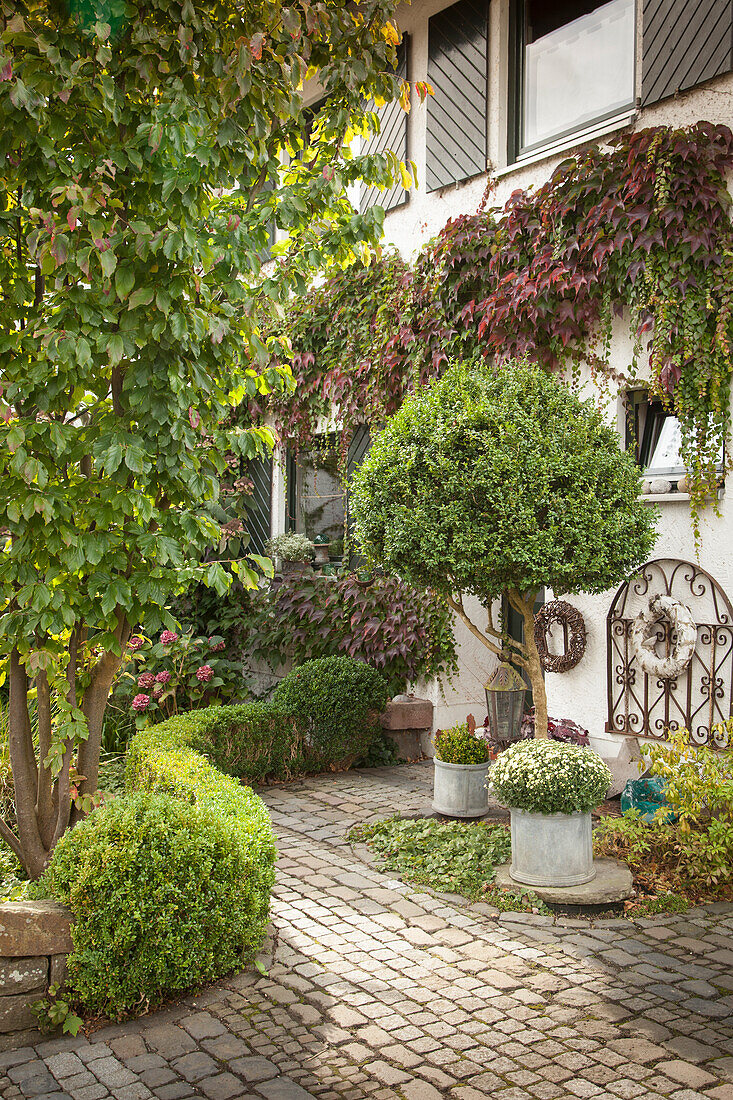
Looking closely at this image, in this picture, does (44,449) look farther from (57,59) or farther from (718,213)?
(718,213)

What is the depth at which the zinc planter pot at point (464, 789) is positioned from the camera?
6023 millimetres

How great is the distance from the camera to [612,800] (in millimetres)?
6406

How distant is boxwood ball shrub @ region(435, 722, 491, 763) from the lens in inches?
237

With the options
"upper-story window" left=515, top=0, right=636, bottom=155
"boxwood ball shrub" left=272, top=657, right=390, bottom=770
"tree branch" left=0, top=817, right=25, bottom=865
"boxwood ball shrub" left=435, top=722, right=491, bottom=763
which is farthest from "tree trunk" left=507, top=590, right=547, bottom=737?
"upper-story window" left=515, top=0, right=636, bottom=155

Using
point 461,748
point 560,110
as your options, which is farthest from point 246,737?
point 560,110

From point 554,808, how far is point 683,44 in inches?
190

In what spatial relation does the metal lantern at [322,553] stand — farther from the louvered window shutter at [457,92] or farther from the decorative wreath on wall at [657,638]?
the decorative wreath on wall at [657,638]

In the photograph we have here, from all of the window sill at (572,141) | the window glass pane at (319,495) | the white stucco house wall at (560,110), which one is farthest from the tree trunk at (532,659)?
the window glass pane at (319,495)

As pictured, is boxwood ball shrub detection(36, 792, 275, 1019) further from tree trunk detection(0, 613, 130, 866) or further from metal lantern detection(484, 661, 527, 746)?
metal lantern detection(484, 661, 527, 746)

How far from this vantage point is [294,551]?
9781mm

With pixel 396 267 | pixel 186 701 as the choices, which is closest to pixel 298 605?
pixel 186 701

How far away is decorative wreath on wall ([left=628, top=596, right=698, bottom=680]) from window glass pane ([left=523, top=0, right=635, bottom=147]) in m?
3.50

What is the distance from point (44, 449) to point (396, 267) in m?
5.51

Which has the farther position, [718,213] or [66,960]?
[718,213]
